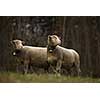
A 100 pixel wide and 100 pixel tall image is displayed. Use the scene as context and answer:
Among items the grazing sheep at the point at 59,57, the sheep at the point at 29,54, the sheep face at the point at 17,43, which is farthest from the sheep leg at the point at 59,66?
the sheep face at the point at 17,43

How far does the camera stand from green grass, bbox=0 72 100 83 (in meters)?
5.33

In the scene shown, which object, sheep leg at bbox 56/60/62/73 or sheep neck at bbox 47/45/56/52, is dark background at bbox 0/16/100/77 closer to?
sheep neck at bbox 47/45/56/52

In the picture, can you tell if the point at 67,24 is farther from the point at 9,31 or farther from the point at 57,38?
the point at 9,31

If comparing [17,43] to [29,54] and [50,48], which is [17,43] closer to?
[29,54]

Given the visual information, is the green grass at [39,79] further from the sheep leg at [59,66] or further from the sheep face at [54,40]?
the sheep face at [54,40]

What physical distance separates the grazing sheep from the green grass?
8 cm

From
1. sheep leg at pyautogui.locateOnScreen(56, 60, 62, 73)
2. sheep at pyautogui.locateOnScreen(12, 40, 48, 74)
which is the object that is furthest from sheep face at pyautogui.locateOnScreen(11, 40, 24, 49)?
sheep leg at pyautogui.locateOnScreen(56, 60, 62, 73)

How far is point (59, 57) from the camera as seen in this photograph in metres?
5.38

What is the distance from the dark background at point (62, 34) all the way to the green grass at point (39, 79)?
0.06 meters
